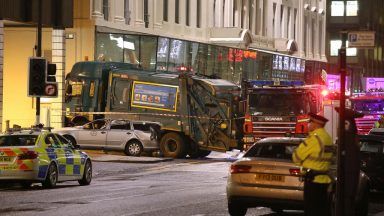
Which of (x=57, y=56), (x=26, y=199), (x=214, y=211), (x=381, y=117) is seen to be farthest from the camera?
(x=57, y=56)

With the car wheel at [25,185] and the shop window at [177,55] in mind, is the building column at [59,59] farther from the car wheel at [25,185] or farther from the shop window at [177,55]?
the car wheel at [25,185]

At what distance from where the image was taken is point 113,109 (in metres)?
41.1

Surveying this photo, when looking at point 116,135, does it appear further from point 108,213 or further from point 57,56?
point 108,213

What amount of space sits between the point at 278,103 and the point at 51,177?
528 inches

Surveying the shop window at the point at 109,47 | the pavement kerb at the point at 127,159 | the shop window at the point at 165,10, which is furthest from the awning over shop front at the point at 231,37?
the pavement kerb at the point at 127,159

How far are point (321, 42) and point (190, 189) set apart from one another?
68.5 meters

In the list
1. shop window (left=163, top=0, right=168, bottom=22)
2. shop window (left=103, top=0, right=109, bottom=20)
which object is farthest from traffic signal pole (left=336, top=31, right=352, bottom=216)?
shop window (left=163, top=0, right=168, bottom=22)

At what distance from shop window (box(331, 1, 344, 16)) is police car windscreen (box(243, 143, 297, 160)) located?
322ft

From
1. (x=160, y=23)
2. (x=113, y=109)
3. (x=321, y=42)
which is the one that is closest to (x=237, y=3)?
(x=160, y=23)

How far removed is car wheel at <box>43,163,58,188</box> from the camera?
2442cm

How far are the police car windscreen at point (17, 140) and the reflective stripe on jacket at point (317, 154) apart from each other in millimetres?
11751

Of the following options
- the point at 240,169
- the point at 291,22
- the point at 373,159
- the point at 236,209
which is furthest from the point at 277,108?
the point at 291,22

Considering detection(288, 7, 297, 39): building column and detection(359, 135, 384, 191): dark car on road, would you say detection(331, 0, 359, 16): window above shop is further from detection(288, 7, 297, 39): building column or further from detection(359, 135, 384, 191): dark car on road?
detection(359, 135, 384, 191): dark car on road

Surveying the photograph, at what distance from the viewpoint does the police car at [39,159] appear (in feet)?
78.0
